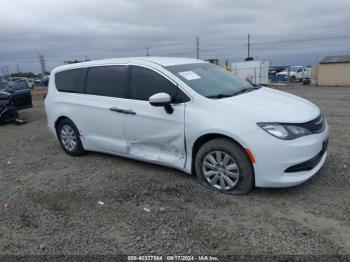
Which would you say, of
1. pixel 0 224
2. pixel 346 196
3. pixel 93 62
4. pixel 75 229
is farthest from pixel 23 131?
pixel 346 196

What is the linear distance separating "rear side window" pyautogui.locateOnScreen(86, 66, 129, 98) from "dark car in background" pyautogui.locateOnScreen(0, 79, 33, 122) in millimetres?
5703

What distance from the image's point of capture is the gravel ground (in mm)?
3146

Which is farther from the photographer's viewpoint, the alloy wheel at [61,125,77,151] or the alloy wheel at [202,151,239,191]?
the alloy wheel at [61,125,77,151]

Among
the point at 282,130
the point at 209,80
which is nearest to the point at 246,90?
the point at 209,80

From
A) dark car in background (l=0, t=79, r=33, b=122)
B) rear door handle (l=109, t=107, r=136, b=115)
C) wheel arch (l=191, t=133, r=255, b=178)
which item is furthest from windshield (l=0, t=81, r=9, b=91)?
wheel arch (l=191, t=133, r=255, b=178)

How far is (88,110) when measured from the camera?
5.48 metres

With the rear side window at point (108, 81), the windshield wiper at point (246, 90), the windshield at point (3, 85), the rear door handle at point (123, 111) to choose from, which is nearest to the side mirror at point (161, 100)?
the rear door handle at point (123, 111)

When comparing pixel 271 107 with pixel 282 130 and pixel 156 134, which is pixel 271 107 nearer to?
pixel 282 130

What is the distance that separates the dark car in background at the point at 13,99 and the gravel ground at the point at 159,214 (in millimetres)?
5197

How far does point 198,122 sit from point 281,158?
106 centimetres

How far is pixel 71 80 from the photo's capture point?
5898 mm

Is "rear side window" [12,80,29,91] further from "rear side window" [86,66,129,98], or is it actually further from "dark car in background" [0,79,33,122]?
"rear side window" [86,66,129,98]

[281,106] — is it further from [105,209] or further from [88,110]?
[88,110]

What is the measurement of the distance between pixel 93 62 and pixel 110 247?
346 cm
